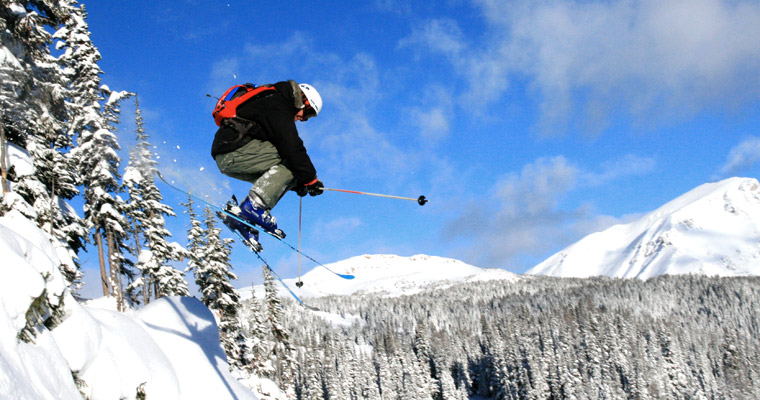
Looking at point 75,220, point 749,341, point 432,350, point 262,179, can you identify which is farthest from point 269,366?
point 749,341

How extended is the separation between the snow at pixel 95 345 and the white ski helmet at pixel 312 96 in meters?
4.20

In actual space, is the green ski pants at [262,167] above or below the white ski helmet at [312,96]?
below

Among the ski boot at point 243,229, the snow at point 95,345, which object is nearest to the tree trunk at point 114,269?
the snow at point 95,345

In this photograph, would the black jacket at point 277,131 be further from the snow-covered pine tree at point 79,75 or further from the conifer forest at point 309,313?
the snow-covered pine tree at point 79,75

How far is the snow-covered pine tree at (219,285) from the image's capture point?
88.4 ft

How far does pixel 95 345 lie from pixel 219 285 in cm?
2046

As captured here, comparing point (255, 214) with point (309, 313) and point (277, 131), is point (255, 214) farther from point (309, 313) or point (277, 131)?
point (309, 313)

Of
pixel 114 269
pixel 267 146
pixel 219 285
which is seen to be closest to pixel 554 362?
pixel 219 285

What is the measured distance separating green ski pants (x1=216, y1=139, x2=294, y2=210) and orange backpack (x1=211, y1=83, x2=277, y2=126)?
22.3 inches

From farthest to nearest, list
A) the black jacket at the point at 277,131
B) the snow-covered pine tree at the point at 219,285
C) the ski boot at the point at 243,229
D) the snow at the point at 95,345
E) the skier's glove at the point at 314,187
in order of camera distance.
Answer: the snow-covered pine tree at the point at 219,285 → the ski boot at the point at 243,229 → the skier's glove at the point at 314,187 → the black jacket at the point at 277,131 → the snow at the point at 95,345

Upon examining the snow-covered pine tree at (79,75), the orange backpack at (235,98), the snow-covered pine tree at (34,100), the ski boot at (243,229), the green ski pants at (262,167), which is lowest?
the ski boot at (243,229)

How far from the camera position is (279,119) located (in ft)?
25.5

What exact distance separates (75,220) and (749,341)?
5784 inches

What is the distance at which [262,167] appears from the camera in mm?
8352
